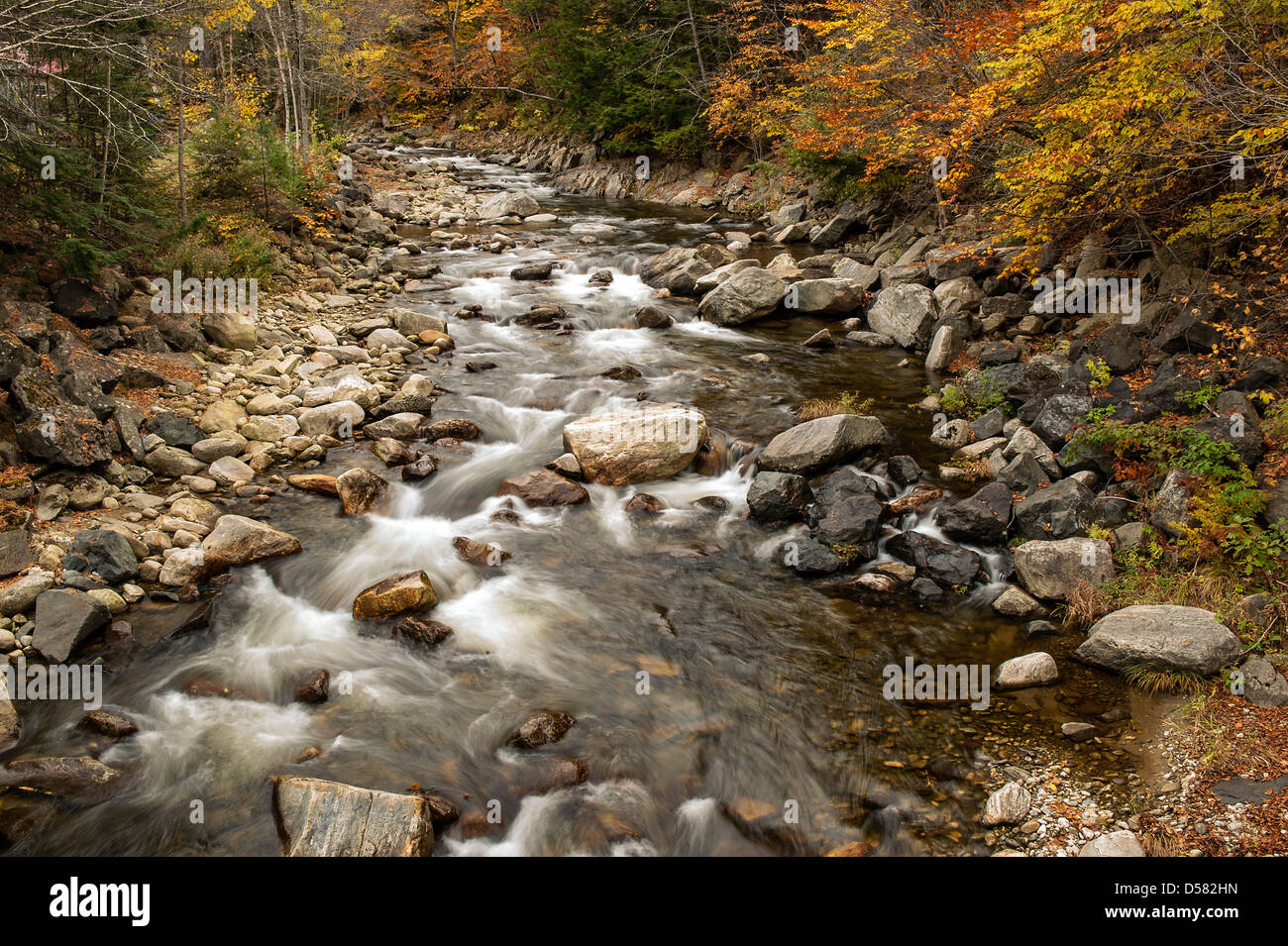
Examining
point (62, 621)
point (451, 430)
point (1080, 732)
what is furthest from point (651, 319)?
point (1080, 732)

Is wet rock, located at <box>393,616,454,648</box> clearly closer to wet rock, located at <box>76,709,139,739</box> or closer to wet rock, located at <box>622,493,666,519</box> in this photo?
wet rock, located at <box>76,709,139,739</box>

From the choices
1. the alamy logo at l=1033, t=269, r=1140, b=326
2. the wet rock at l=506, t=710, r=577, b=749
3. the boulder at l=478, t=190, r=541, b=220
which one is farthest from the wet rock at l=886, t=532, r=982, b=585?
the boulder at l=478, t=190, r=541, b=220

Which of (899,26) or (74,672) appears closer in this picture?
(74,672)

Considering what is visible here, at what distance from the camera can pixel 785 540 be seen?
873 cm

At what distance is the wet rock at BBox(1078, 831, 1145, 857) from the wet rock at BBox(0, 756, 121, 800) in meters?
6.99

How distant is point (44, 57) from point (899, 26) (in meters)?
14.0

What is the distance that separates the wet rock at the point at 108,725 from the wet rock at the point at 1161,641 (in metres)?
8.17

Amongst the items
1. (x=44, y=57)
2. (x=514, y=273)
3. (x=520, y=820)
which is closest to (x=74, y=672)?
(x=520, y=820)

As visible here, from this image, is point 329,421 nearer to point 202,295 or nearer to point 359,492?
point 359,492

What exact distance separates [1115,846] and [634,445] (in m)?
6.73

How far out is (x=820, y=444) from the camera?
384 inches

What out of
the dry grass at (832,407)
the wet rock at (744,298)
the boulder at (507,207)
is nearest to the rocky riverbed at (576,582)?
the dry grass at (832,407)

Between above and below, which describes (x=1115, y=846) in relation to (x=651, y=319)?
below
